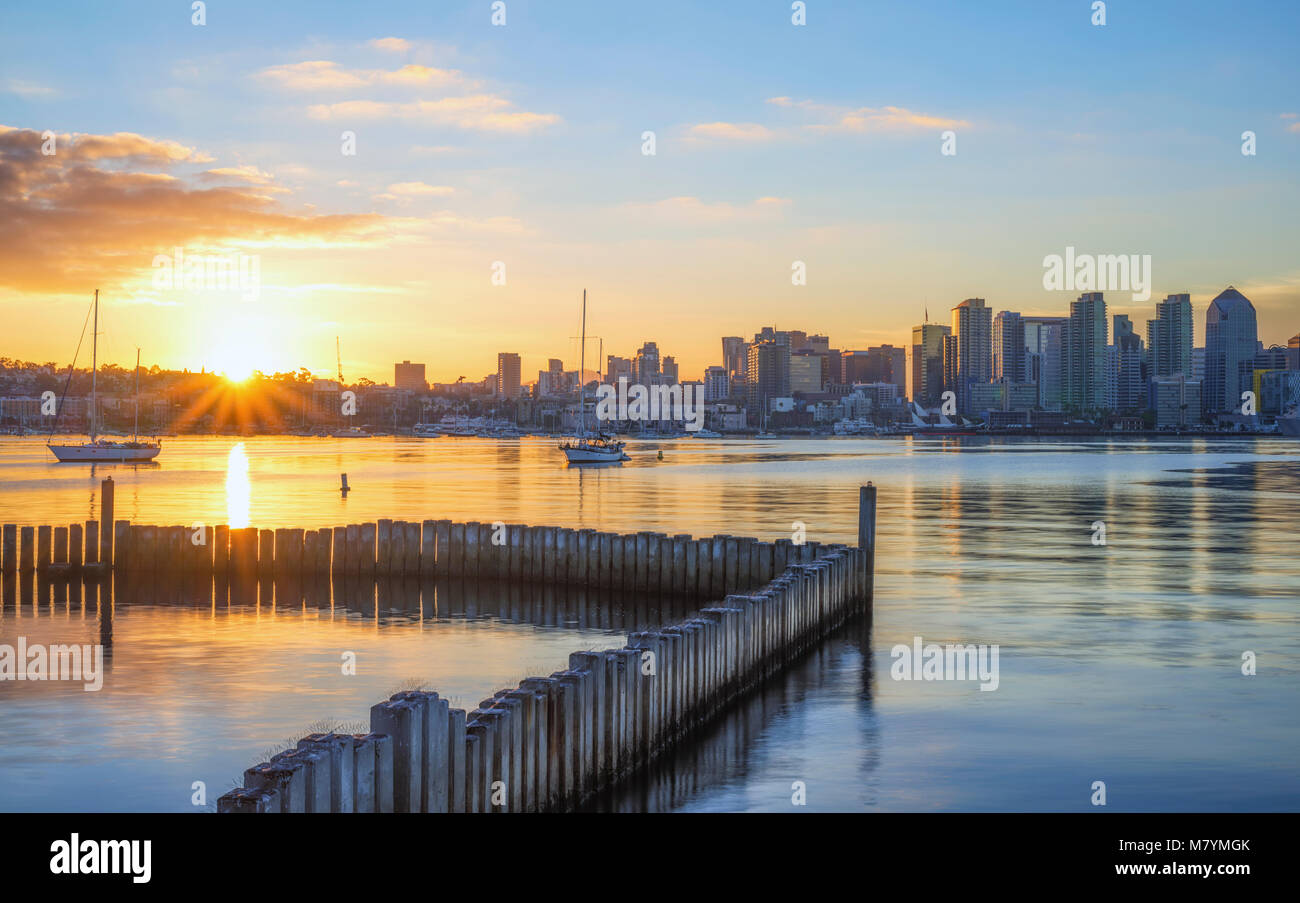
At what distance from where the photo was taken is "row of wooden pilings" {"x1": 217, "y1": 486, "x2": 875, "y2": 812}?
9141 millimetres

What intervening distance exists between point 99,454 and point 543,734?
120 meters

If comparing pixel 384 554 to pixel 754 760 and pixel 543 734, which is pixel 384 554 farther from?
pixel 543 734

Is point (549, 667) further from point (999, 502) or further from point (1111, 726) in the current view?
point (999, 502)

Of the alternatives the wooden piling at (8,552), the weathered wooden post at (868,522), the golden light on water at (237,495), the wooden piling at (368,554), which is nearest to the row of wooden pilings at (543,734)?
the weathered wooden post at (868,522)

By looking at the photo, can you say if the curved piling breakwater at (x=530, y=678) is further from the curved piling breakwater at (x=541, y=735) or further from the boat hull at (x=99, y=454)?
the boat hull at (x=99, y=454)

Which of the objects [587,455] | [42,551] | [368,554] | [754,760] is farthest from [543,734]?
[587,455]

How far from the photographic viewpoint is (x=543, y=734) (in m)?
11.8

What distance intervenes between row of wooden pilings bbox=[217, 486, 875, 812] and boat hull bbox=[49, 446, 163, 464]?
11422 cm

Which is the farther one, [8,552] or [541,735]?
[8,552]

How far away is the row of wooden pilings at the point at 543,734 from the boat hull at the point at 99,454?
4497 inches

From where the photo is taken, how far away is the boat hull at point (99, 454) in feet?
389

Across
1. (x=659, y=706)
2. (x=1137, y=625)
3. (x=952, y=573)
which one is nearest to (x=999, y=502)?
(x=952, y=573)
